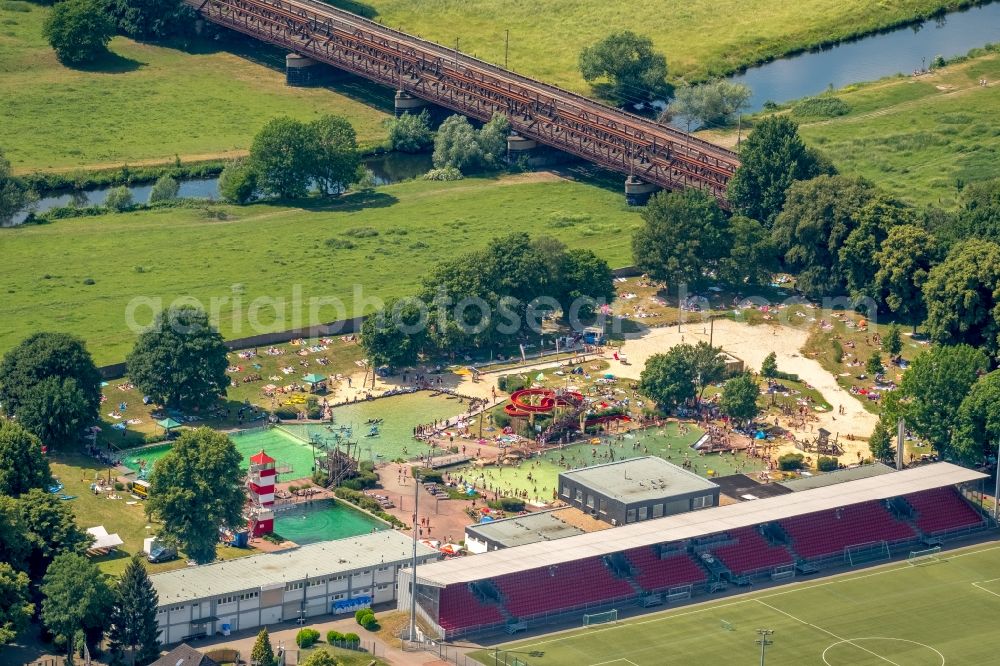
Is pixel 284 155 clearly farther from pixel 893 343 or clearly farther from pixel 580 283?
pixel 893 343

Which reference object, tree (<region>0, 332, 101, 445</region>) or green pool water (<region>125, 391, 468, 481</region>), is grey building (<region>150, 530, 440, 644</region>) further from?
tree (<region>0, 332, 101, 445</region>)

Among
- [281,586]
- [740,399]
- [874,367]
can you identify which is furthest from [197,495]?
[874,367]

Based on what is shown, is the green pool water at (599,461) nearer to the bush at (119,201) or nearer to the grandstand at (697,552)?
the grandstand at (697,552)

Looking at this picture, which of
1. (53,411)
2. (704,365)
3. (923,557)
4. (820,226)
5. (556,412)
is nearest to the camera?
(923,557)

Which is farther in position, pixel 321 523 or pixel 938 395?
pixel 938 395

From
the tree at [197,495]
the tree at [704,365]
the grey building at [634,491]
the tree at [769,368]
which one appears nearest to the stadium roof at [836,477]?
the grey building at [634,491]

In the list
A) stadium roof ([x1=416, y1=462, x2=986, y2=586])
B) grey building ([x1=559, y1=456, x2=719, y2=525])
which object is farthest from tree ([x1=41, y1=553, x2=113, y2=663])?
grey building ([x1=559, y1=456, x2=719, y2=525])
